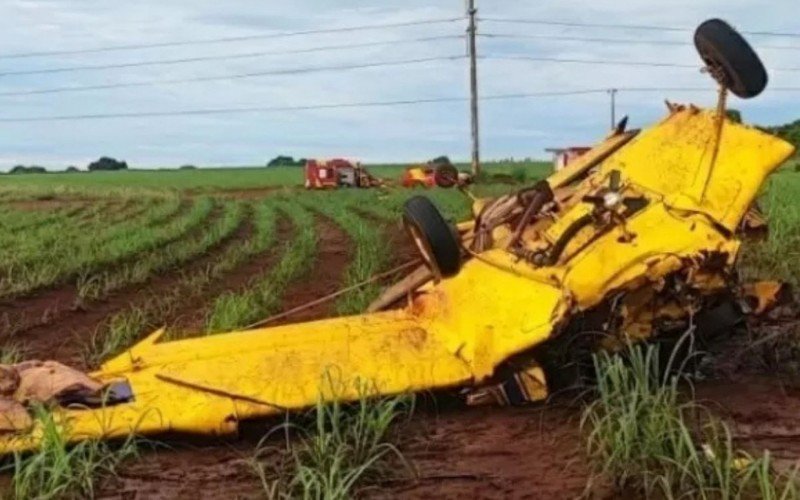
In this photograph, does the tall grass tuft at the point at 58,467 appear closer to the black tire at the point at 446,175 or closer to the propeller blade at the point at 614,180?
the propeller blade at the point at 614,180

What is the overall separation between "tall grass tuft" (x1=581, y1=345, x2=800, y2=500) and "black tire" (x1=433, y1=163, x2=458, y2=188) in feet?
8.68

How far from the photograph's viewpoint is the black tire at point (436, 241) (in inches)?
224

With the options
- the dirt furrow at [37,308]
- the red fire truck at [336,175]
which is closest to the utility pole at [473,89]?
the red fire truck at [336,175]

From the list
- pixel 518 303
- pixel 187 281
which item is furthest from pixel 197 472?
pixel 187 281

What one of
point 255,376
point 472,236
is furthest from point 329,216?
point 255,376

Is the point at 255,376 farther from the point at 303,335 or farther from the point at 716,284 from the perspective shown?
the point at 716,284

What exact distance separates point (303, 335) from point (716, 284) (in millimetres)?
1729

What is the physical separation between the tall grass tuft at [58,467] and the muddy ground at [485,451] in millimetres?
79

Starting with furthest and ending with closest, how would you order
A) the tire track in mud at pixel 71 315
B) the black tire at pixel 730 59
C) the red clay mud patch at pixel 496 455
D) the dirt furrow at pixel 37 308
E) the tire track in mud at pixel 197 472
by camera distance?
the dirt furrow at pixel 37 308 < the tire track in mud at pixel 71 315 < the black tire at pixel 730 59 < the tire track in mud at pixel 197 472 < the red clay mud patch at pixel 496 455

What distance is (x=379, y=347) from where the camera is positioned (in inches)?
213

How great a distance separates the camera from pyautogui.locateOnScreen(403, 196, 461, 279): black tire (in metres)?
5.69

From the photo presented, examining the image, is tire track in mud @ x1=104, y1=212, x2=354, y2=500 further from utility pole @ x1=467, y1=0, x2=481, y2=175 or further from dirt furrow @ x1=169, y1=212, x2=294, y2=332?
utility pole @ x1=467, y1=0, x2=481, y2=175

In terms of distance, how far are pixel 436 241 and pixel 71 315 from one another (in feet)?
17.0

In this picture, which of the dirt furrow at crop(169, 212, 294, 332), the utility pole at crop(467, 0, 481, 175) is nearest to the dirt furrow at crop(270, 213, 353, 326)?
the dirt furrow at crop(169, 212, 294, 332)
